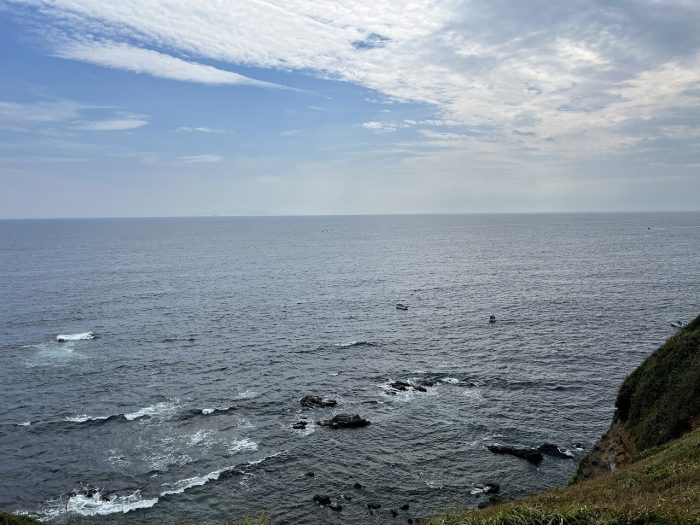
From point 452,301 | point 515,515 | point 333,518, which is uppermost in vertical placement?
point 515,515

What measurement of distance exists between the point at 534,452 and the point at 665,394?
15.1 m

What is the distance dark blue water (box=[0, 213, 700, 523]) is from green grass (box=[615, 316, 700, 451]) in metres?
10.3

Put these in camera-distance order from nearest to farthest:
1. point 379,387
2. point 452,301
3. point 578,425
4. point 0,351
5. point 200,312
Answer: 1. point 578,425
2. point 379,387
3. point 0,351
4. point 200,312
5. point 452,301

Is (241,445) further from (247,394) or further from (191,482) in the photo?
(247,394)

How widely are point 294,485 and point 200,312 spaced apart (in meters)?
68.9

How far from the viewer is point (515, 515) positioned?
16469 mm

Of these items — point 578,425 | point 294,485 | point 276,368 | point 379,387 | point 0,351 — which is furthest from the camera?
point 0,351

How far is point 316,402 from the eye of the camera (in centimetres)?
6241

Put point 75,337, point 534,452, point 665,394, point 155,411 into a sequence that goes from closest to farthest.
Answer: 1. point 665,394
2. point 534,452
3. point 155,411
4. point 75,337

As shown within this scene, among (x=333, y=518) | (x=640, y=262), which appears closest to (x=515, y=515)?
(x=333, y=518)

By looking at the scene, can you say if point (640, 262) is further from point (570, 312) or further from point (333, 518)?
point (333, 518)

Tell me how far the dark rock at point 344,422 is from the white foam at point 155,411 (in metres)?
19.4

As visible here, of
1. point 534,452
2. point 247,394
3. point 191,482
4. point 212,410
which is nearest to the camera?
point 191,482

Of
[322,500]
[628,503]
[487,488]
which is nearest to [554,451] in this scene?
[487,488]
